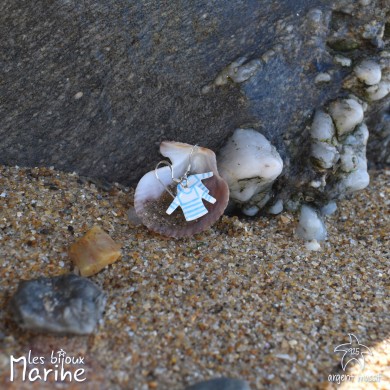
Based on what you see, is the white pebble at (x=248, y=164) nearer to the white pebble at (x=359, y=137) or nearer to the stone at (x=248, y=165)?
the stone at (x=248, y=165)

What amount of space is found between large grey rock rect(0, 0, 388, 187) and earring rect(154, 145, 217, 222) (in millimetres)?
170

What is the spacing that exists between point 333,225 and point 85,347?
50.8 inches

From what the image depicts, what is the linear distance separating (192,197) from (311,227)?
545 millimetres

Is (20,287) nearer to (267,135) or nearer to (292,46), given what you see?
(267,135)

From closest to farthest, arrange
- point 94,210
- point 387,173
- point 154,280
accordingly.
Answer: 1. point 154,280
2. point 94,210
3. point 387,173

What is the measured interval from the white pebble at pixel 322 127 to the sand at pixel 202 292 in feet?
1.24

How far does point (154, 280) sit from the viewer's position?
6.35 ft

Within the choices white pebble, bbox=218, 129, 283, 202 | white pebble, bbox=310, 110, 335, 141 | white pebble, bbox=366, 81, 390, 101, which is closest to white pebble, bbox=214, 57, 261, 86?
white pebble, bbox=218, 129, 283, 202

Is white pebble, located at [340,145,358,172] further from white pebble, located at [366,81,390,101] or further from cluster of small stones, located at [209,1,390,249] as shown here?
white pebble, located at [366,81,390,101]

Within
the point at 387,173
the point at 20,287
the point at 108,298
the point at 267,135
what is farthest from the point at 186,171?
the point at 387,173

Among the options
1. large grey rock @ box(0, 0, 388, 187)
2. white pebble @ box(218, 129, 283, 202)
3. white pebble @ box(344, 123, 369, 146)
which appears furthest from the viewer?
white pebble @ box(344, 123, 369, 146)

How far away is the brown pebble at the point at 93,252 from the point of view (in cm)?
190

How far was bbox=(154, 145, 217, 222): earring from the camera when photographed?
7.15ft

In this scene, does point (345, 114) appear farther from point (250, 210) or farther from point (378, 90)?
point (250, 210)
